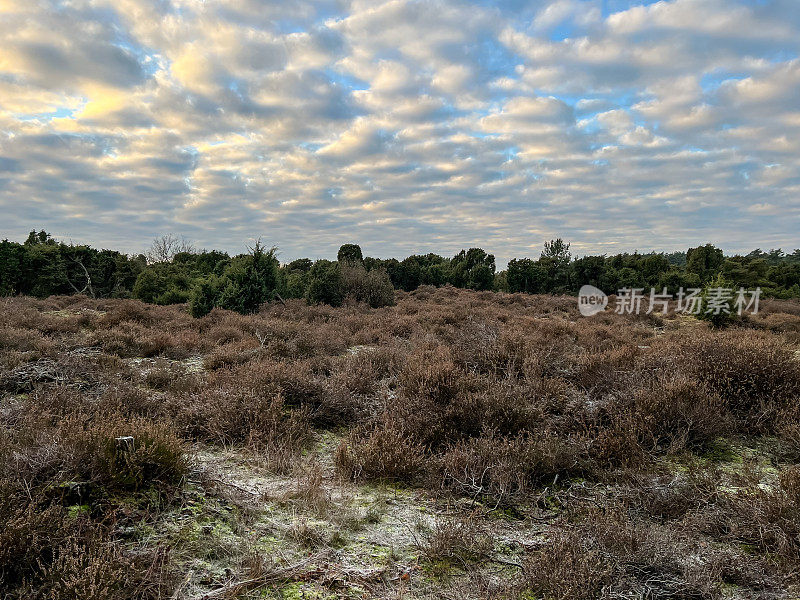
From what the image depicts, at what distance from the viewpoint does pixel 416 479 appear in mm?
3873

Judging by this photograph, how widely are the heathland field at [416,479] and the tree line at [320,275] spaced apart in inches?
387

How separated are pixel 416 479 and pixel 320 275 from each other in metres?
17.5

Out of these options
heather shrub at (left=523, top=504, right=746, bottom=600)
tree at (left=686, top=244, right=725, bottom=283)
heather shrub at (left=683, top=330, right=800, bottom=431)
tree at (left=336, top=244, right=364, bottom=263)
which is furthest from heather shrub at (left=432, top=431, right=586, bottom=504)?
tree at (left=686, top=244, right=725, bottom=283)

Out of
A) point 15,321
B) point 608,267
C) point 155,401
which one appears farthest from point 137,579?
point 608,267

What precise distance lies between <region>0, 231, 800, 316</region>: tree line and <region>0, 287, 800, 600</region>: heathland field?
32.2ft

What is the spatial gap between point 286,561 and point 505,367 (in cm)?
463

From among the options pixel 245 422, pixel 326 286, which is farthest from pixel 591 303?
pixel 245 422

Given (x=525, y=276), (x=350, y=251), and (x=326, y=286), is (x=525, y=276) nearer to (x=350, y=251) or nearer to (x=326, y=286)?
(x=350, y=251)

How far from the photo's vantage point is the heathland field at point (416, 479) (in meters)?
2.44

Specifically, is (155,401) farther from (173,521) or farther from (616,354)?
(616,354)

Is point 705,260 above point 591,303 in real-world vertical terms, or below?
above

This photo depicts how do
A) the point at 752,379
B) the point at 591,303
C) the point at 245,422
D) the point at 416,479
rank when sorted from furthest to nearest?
the point at 591,303 → the point at 752,379 → the point at 245,422 → the point at 416,479

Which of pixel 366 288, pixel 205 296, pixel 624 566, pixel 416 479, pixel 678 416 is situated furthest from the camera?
pixel 366 288

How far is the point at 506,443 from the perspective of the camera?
4.03 m
